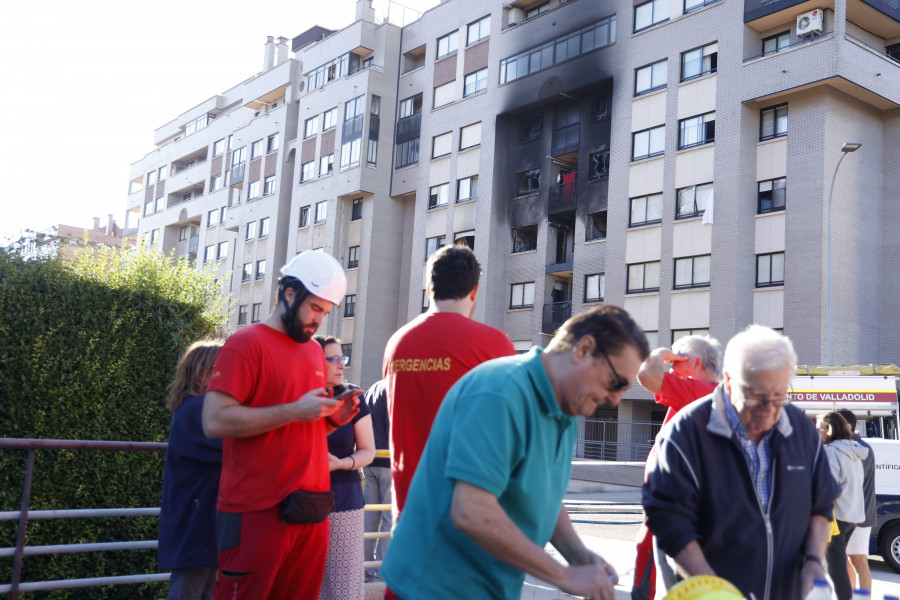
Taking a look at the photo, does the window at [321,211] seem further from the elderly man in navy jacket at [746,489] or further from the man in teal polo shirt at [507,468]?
the man in teal polo shirt at [507,468]

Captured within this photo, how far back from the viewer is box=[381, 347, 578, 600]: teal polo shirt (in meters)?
2.54

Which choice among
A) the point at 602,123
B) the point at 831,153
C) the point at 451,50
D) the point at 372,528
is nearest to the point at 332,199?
the point at 451,50

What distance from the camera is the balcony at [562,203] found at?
3953cm

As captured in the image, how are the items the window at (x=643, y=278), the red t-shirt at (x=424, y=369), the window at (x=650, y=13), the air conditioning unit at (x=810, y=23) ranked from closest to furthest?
the red t-shirt at (x=424, y=369), the air conditioning unit at (x=810, y=23), the window at (x=643, y=278), the window at (x=650, y=13)

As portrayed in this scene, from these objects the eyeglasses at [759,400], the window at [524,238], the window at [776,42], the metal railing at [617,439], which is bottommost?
the metal railing at [617,439]

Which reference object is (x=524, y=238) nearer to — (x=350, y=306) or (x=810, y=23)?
(x=350, y=306)

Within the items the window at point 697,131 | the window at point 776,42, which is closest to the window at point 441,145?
the window at point 697,131

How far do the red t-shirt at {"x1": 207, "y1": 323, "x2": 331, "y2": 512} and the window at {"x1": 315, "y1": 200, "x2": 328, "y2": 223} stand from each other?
4815 centimetres

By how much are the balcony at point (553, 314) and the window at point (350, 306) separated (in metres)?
13.1

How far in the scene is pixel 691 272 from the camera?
3381 centimetres

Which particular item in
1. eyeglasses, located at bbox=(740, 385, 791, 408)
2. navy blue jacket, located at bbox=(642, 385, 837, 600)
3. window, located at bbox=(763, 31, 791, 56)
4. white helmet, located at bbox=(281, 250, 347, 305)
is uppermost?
window, located at bbox=(763, 31, 791, 56)

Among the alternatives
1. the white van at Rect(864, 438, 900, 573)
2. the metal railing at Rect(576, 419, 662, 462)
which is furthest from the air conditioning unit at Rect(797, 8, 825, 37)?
the white van at Rect(864, 438, 900, 573)

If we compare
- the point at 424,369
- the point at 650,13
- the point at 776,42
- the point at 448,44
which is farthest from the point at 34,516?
the point at 448,44

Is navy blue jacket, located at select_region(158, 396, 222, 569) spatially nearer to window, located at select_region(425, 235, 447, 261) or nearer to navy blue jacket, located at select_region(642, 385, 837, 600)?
navy blue jacket, located at select_region(642, 385, 837, 600)
